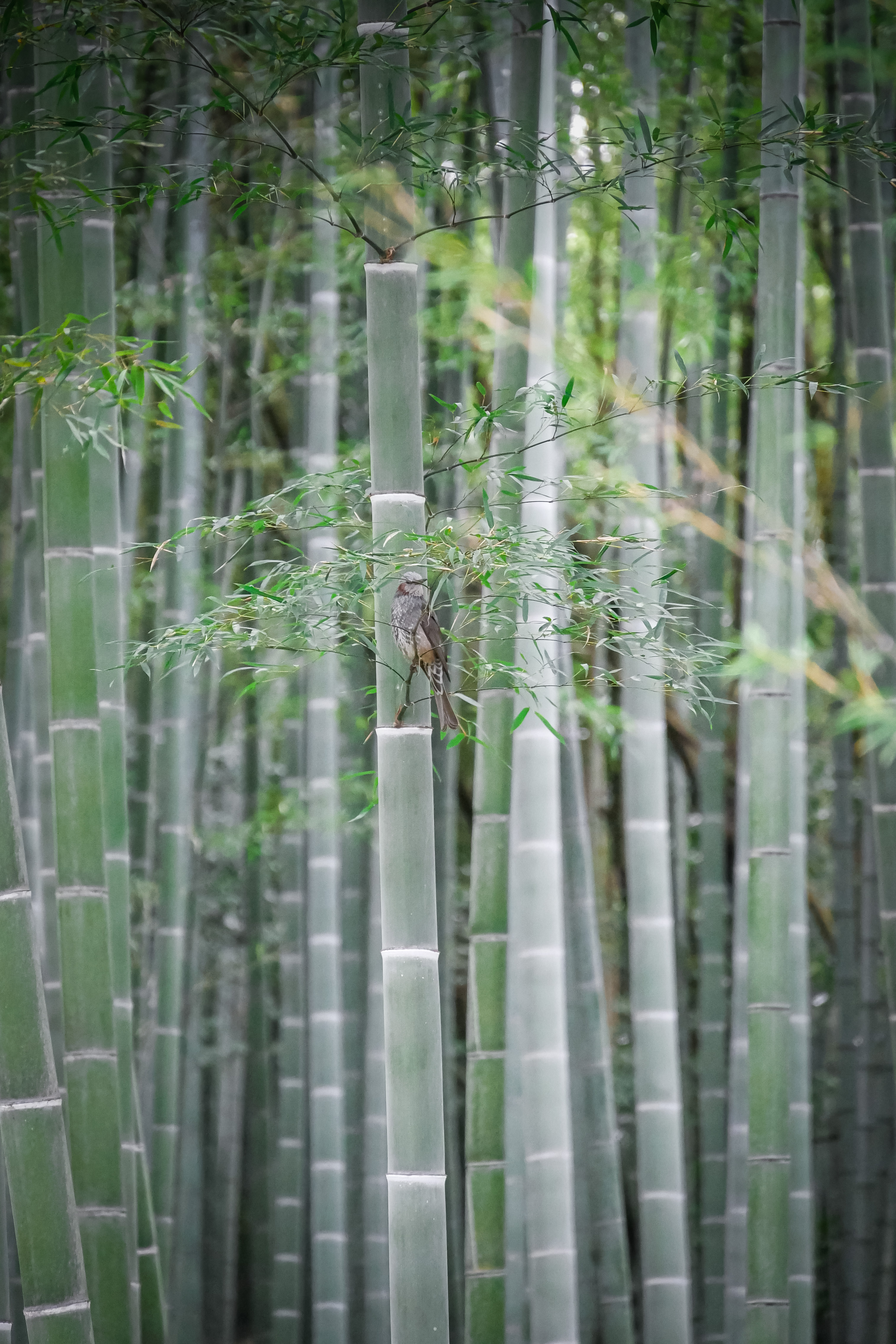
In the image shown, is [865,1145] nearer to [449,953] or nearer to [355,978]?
[449,953]

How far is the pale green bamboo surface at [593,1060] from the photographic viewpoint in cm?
322

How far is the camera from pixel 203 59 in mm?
1620

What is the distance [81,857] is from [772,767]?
1.30m

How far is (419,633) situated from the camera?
1.66 meters

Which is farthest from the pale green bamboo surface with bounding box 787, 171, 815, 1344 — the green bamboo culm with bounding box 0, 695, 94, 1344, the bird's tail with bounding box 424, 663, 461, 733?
the green bamboo culm with bounding box 0, 695, 94, 1344

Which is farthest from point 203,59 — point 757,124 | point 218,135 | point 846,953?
point 846,953

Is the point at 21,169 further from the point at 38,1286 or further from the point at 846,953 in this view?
the point at 846,953

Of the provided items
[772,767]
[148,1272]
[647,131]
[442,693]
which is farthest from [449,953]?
[647,131]

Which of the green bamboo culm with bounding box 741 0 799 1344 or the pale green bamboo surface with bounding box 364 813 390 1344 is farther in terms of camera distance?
the pale green bamboo surface with bounding box 364 813 390 1344

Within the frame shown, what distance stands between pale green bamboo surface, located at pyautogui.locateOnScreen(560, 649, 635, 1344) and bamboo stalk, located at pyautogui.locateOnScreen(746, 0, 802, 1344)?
91 cm

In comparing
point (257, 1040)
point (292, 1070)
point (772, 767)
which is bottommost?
point (257, 1040)

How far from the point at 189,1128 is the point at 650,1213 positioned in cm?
259

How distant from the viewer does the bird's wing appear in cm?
166

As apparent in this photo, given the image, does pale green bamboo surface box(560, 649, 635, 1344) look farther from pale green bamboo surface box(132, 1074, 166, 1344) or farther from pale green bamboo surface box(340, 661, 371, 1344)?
pale green bamboo surface box(132, 1074, 166, 1344)
